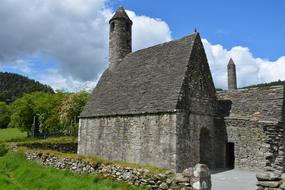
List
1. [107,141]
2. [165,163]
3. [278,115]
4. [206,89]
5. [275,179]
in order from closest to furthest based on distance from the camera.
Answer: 1. [275,179]
2. [165,163]
3. [278,115]
4. [206,89]
5. [107,141]

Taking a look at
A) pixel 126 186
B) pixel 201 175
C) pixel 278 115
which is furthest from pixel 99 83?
pixel 201 175

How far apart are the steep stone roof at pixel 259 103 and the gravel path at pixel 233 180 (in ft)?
11.8

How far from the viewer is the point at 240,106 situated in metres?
21.1

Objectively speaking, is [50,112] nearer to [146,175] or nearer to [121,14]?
[121,14]

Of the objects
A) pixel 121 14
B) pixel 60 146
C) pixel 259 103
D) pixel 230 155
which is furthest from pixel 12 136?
pixel 259 103

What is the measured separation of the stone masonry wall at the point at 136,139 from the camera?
17016 mm

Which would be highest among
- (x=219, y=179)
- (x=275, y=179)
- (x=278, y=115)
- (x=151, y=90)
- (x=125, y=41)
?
(x=125, y=41)

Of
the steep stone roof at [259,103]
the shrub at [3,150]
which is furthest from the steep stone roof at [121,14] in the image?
the shrub at [3,150]

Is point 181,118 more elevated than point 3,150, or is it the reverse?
point 181,118

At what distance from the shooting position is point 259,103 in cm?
2033

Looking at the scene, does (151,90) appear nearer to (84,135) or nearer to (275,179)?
(84,135)

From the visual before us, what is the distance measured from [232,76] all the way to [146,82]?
57.7ft

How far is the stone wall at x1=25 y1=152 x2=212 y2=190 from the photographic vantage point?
9305mm

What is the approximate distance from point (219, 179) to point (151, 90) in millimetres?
6867
